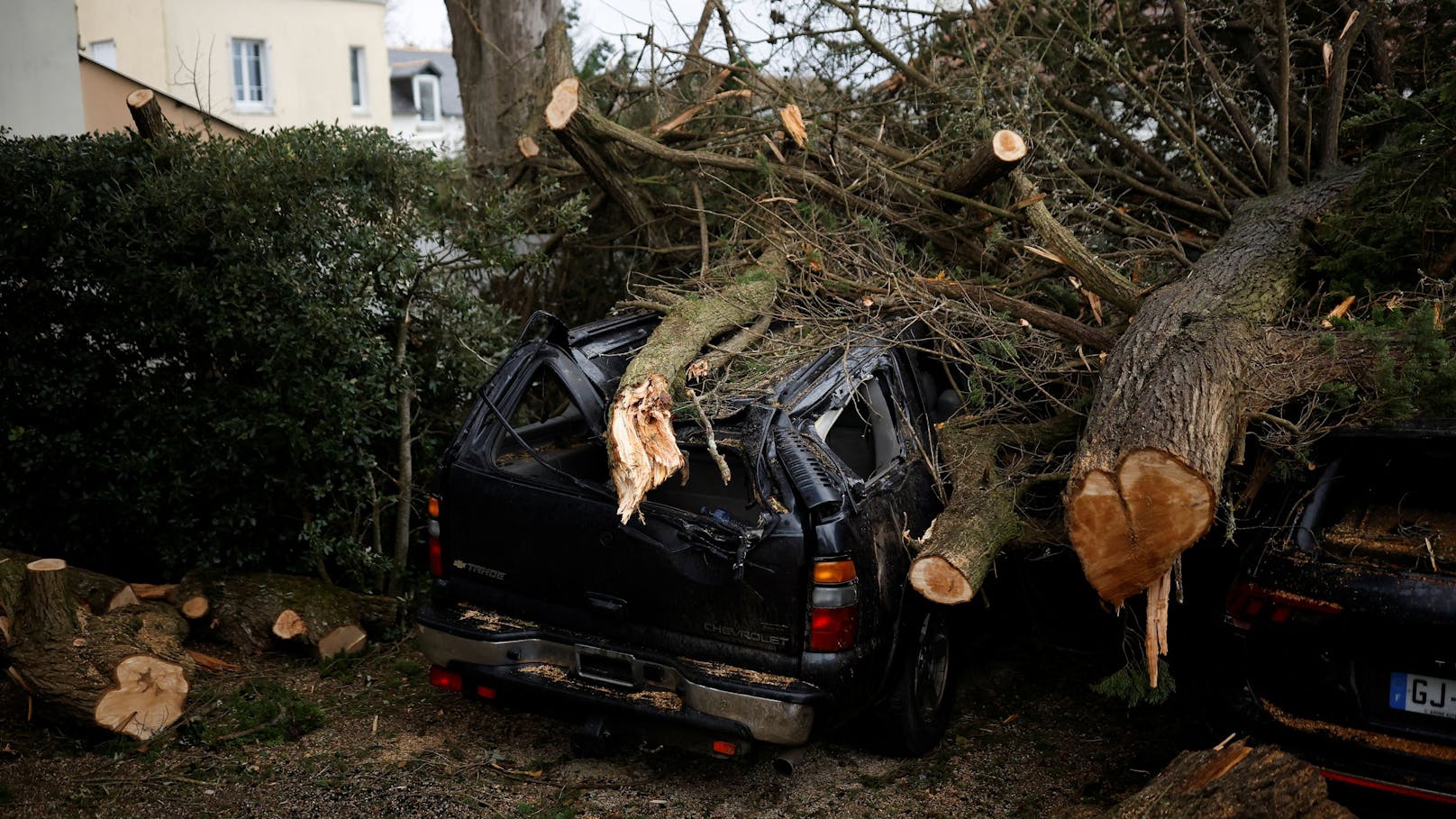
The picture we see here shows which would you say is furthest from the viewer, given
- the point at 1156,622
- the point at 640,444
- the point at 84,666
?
the point at 84,666

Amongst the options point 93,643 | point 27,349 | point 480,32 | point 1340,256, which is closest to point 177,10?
point 480,32

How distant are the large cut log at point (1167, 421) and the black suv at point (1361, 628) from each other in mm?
348

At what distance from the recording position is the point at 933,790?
4.19 m

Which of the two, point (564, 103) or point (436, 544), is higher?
point (564, 103)

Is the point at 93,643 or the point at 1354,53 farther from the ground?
the point at 1354,53

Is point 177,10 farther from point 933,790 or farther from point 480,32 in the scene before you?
point 933,790

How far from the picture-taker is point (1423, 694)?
3.13 m

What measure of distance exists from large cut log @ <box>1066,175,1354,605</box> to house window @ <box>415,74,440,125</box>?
44.2 m

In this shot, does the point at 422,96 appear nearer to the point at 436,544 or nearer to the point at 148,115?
the point at 148,115

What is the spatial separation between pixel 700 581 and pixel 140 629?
279 centimetres

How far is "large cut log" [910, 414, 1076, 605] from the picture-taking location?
12.3 feet

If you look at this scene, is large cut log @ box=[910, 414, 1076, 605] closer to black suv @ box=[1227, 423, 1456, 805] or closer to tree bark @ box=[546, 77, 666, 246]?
black suv @ box=[1227, 423, 1456, 805]

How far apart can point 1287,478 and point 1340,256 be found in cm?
172

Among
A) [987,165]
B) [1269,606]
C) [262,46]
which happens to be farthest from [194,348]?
[262,46]
